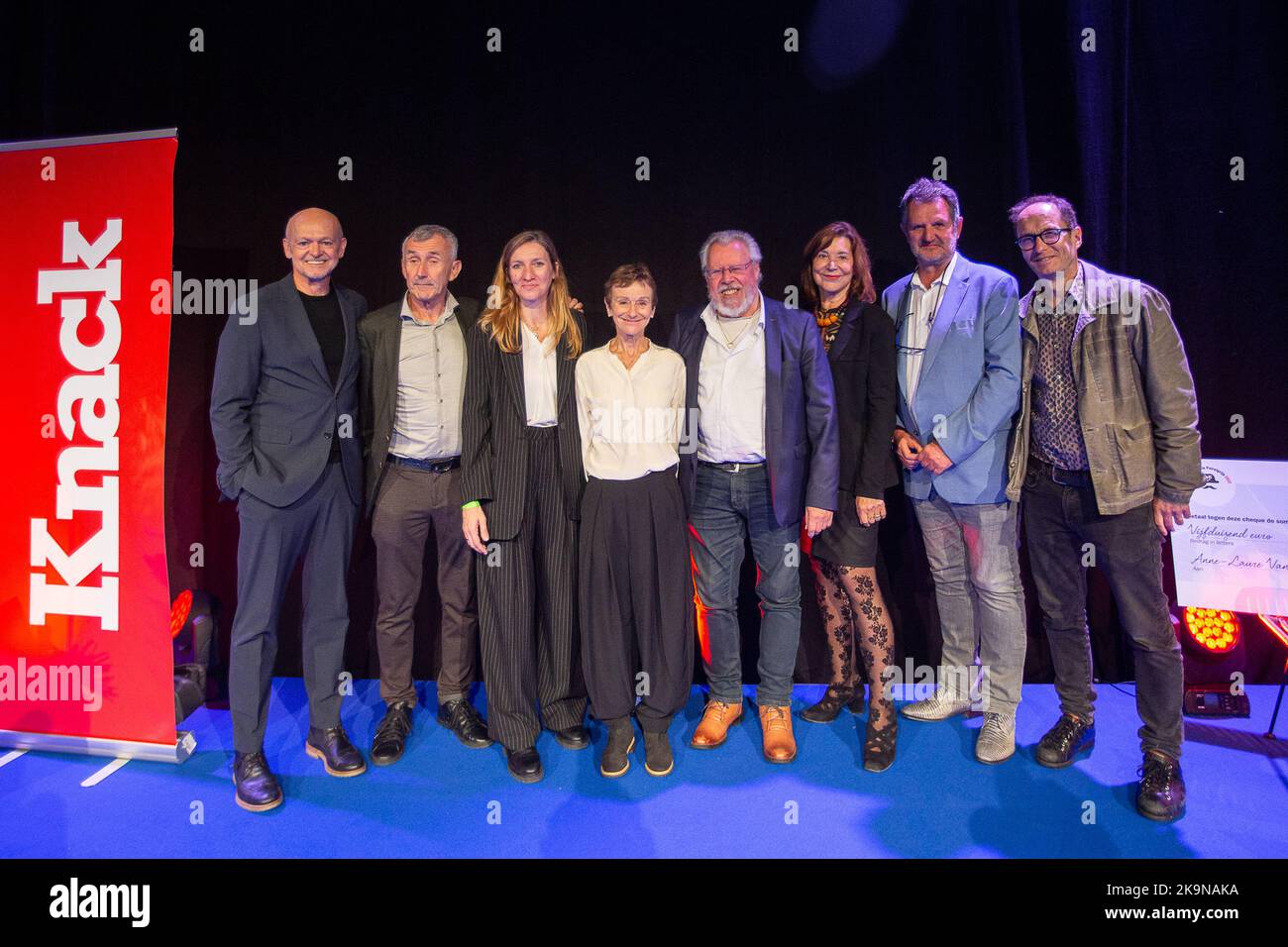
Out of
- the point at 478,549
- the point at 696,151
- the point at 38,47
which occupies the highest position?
the point at 38,47

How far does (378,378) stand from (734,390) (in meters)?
1.33

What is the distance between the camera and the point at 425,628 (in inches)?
146

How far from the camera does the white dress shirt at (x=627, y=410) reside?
266 centimetres

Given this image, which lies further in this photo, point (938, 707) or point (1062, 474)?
point (938, 707)

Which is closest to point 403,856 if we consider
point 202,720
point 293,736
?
point 293,736

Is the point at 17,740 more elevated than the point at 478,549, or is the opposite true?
the point at 478,549

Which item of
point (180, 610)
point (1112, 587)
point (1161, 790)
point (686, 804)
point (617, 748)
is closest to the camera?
point (1161, 790)

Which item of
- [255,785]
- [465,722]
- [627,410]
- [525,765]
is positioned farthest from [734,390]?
[255,785]

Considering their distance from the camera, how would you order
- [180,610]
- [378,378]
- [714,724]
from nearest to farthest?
[378,378]
[714,724]
[180,610]

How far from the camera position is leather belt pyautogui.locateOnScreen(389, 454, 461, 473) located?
292cm

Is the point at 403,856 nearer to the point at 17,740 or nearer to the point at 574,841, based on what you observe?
the point at 574,841

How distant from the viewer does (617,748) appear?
2.75 meters

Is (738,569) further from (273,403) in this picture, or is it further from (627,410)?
(273,403)
